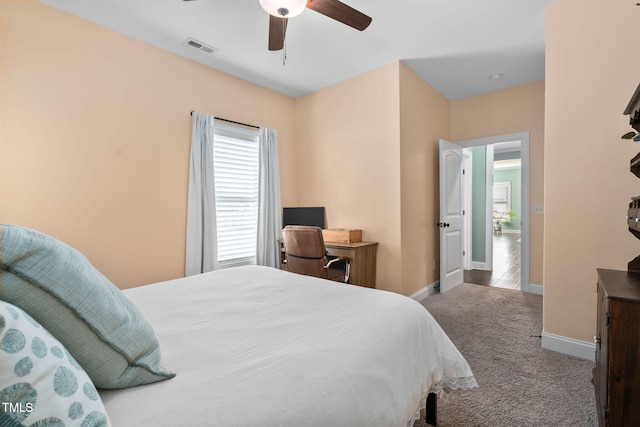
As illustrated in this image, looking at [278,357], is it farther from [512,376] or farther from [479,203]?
[479,203]

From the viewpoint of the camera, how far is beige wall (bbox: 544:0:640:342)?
6.55 feet

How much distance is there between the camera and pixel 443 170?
3.90 m

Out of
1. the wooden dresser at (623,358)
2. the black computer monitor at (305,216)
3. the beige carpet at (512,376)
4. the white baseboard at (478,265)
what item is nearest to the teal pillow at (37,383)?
the beige carpet at (512,376)

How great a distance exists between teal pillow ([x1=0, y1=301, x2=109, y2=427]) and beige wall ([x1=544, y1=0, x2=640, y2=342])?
9.50 ft

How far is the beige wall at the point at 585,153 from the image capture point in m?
2.00

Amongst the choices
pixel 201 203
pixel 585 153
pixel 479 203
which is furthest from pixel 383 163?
pixel 479 203

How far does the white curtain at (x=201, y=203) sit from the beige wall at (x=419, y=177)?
2135mm

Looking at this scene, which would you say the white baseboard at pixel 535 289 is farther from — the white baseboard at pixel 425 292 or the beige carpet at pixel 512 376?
the white baseboard at pixel 425 292

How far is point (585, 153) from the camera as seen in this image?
2.14 meters

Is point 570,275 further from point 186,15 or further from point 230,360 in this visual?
point 186,15

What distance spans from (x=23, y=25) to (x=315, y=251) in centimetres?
285

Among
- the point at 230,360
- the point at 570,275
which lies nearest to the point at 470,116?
the point at 570,275

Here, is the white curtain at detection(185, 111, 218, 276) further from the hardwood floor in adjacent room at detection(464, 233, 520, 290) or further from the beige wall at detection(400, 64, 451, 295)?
the hardwood floor in adjacent room at detection(464, 233, 520, 290)

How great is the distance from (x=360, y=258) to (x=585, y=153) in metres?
2.09
